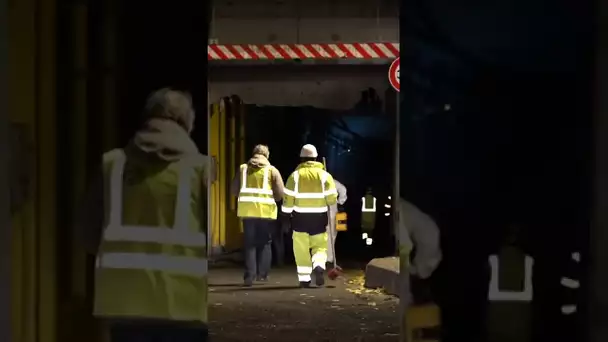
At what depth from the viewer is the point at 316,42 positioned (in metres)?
9.73

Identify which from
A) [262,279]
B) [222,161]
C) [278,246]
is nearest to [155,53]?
[262,279]

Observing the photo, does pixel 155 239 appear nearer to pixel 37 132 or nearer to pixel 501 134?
pixel 37 132

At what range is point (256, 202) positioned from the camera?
8.20 meters

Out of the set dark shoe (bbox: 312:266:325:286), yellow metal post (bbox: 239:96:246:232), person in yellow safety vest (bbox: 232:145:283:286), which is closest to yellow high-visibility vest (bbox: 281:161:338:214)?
person in yellow safety vest (bbox: 232:145:283:286)

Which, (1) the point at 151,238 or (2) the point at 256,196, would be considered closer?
(1) the point at 151,238

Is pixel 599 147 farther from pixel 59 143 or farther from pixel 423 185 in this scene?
pixel 59 143

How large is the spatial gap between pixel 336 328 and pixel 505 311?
2.97 meters

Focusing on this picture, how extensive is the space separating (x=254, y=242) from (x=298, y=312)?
1.71 m

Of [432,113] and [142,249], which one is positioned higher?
[432,113]

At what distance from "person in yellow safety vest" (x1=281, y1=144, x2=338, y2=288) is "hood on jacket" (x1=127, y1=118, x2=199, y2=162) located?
4872mm

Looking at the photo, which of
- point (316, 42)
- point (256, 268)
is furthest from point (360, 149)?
point (256, 268)

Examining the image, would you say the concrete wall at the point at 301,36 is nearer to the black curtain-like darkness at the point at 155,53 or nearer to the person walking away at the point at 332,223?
the person walking away at the point at 332,223

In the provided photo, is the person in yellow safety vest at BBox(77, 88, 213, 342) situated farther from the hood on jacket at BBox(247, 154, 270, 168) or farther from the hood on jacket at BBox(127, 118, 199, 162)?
the hood on jacket at BBox(247, 154, 270, 168)

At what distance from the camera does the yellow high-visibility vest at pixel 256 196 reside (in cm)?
821
